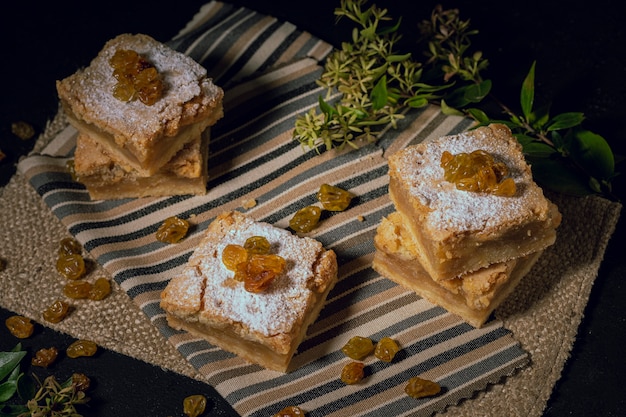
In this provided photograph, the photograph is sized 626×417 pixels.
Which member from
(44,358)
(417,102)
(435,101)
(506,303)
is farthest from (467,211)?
(44,358)

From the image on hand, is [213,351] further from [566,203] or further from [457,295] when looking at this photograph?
[566,203]

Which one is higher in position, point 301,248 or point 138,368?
point 301,248

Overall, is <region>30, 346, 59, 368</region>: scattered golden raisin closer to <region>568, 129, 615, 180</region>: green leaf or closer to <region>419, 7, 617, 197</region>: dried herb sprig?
<region>419, 7, 617, 197</region>: dried herb sprig

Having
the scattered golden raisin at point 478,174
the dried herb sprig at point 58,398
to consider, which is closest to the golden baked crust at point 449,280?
the scattered golden raisin at point 478,174

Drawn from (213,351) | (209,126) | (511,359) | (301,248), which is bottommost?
(511,359)

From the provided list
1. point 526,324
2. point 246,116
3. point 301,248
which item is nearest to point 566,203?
point 526,324

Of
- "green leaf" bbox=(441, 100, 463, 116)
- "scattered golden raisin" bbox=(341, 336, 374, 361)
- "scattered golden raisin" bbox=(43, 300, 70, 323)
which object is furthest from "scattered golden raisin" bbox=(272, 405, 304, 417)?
"green leaf" bbox=(441, 100, 463, 116)
